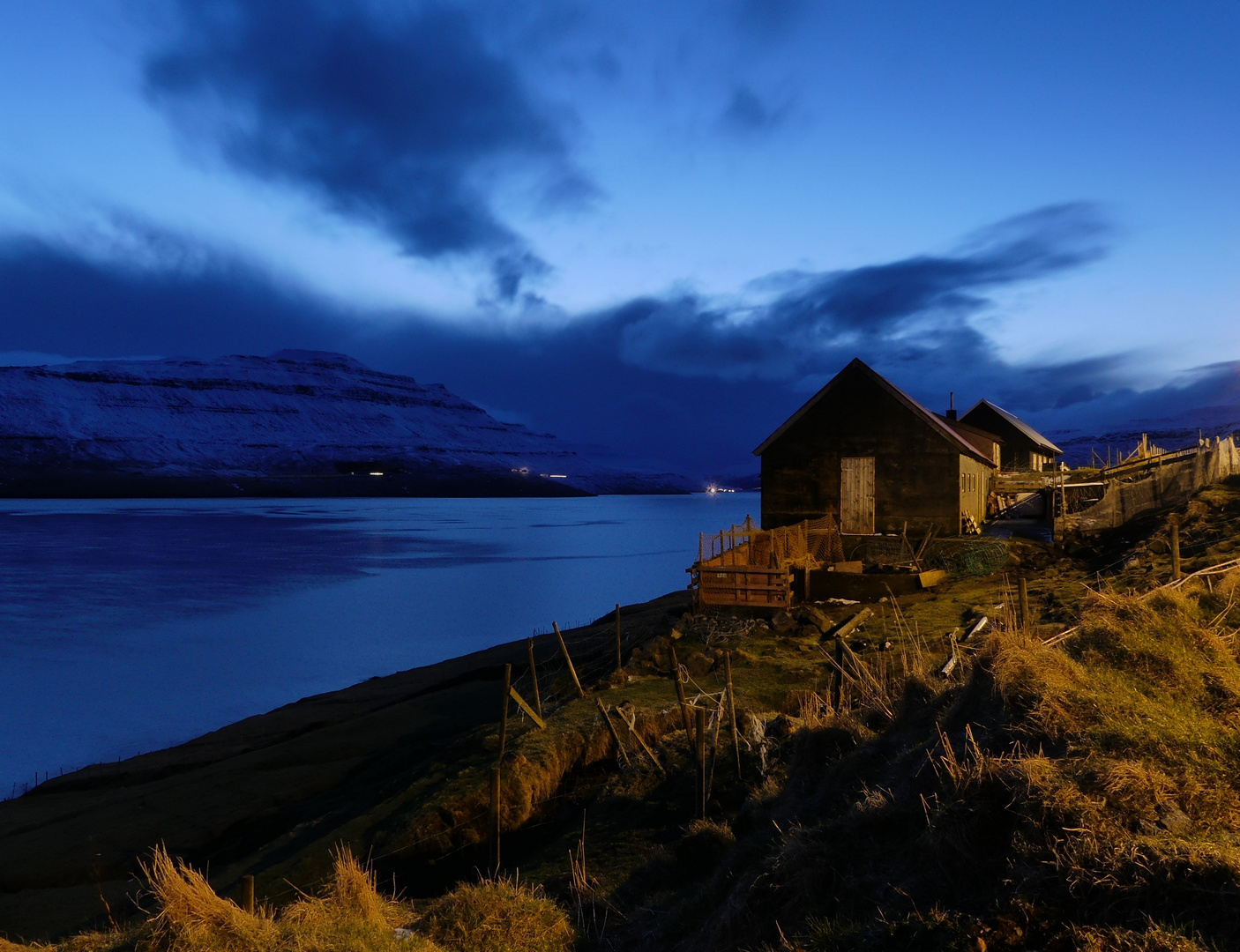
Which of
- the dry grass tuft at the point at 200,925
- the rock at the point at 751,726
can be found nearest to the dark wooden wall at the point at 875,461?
the rock at the point at 751,726

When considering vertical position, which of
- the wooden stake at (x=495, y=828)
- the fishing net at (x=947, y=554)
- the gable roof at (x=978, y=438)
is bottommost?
the wooden stake at (x=495, y=828)

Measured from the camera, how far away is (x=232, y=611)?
132 feet

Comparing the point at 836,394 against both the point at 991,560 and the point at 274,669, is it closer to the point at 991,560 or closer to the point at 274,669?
the point at 991,560

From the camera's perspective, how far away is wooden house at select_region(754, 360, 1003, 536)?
2600cm

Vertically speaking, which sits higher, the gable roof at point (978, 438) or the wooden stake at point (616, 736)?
the gable roof at point (978, 438)

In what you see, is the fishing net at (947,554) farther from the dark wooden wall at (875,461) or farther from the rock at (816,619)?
the rock at (816,619)

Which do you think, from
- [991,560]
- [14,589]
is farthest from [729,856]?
[14,589]

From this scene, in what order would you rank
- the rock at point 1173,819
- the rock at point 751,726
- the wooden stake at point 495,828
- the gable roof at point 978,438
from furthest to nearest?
the gable roof at point 978,438
the rock at point 751,726
the wooden stake at point 495,828
the rock at point 1173,819

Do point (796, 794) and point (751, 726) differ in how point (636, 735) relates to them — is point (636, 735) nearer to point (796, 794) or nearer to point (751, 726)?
point (751, 726)

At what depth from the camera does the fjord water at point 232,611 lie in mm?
23078

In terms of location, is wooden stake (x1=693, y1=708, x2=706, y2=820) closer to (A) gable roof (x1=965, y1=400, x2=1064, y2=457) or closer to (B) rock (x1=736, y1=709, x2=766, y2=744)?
(B) rock (x1=736, y1=709, x2=766, y2=744)

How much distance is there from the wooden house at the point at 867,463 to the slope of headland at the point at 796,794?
6.26 metres

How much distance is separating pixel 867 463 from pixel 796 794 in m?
20.4

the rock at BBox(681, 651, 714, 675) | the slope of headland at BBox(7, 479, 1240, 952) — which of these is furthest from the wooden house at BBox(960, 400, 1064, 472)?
the rock at BBox(681, 651, 714, 675)
